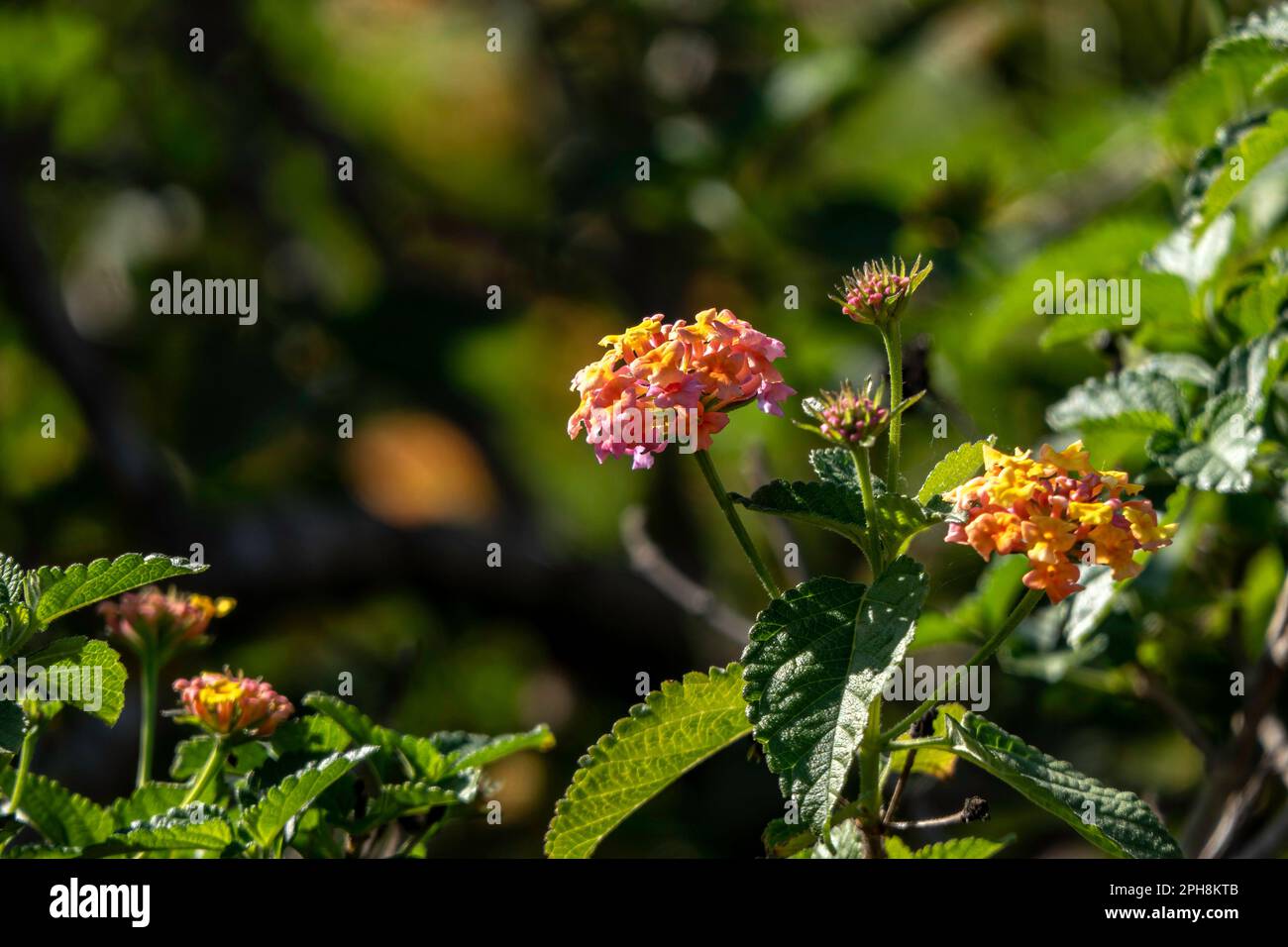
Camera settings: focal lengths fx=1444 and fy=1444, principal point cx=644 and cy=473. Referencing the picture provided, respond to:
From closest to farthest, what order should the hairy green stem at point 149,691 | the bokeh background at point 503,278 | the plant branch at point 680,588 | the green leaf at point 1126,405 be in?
1. the hairy green stem at point 149,691
2. the green leaf at point 1126,405
3. the plant branch at point 680,588
4. the bokeh background at point 503,278

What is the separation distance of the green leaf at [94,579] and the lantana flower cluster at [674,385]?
0.28m

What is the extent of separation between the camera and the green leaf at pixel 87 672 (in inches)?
37.9

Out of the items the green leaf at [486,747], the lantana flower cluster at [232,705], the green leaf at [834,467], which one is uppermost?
the green leaf at [834,467]

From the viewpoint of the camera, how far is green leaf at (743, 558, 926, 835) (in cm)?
87

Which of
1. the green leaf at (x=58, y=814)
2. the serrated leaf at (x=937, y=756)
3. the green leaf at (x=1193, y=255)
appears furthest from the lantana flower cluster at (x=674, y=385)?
the green leaf at (x=1193, y=255)

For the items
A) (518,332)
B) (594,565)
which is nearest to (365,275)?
(518,332)

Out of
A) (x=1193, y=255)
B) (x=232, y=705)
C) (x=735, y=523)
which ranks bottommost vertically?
(x=232, y=705)

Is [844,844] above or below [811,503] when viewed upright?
below

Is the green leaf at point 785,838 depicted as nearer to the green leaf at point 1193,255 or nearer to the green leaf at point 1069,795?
the green leaf at point 1069,795

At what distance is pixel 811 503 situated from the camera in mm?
955

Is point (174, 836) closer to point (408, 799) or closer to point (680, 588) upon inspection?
point (408, 799)

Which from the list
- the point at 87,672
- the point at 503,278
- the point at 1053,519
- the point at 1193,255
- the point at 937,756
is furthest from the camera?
the point at 503,278

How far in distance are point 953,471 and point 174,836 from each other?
0.57m

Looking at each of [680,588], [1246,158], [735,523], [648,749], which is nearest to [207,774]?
[648,749]
